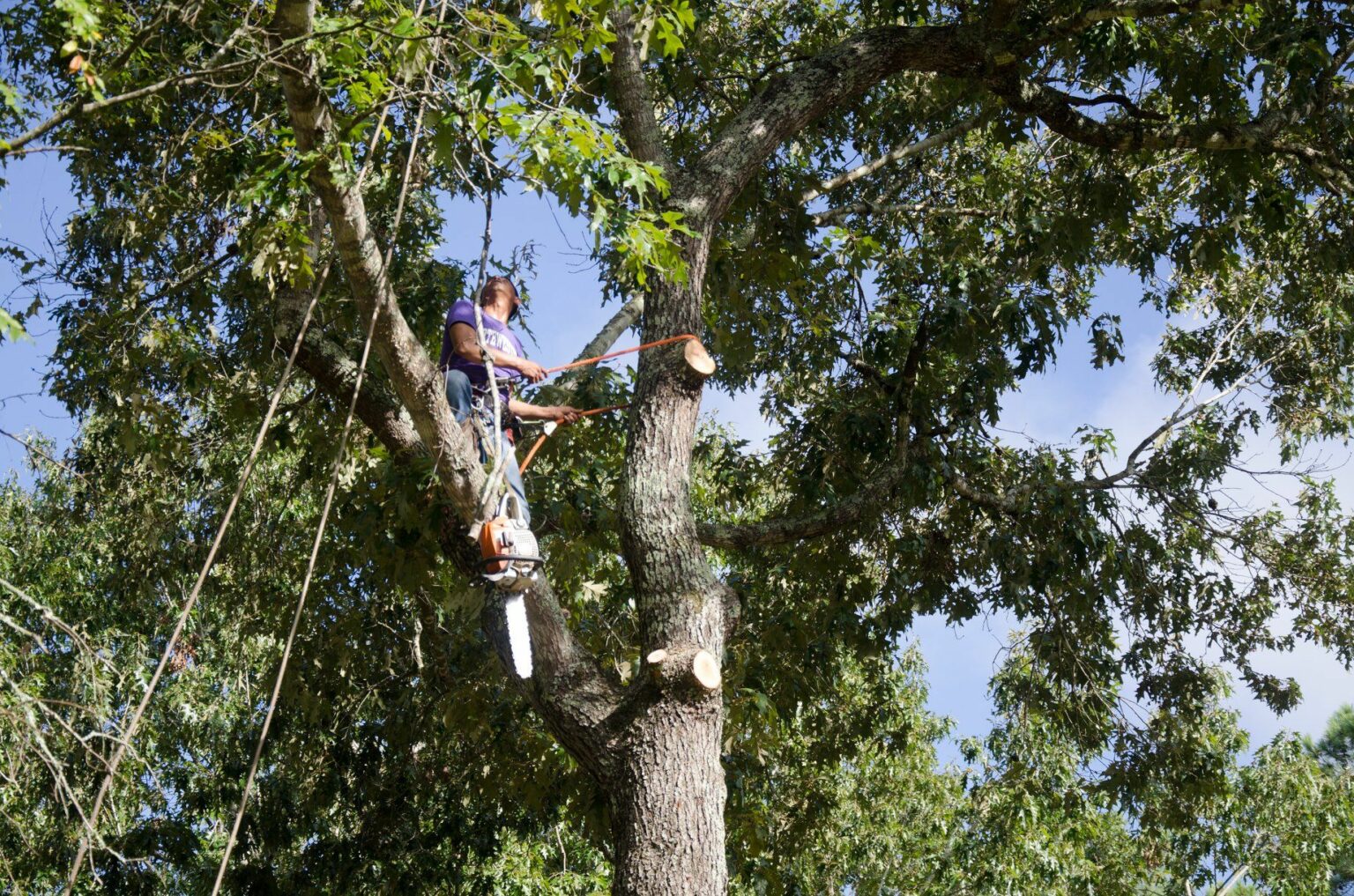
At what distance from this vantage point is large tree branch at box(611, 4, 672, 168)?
17.8 ft

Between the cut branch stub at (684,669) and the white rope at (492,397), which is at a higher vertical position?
the white rope at (492,397)

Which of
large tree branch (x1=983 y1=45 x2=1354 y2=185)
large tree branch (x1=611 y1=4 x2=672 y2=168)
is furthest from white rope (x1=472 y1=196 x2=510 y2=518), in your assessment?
large tree branch (x1=983 y1=45 x2=1354 y2=185)

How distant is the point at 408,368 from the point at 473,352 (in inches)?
13.6

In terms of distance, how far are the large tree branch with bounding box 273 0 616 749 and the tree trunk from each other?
0.22 metres

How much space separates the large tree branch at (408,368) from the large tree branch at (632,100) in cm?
157

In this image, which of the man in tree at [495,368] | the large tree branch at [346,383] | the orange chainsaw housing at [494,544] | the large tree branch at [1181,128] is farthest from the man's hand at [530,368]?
the large tree branch at [1181,128]

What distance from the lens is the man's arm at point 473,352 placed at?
4297mm

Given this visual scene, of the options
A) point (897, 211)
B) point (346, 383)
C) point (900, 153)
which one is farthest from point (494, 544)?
point (900, 153)

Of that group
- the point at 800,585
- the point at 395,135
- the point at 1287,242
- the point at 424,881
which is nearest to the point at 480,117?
the point at 395,135

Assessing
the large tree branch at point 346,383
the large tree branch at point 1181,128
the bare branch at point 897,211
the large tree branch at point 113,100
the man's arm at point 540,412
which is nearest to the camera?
the large tree branch at point 113,100

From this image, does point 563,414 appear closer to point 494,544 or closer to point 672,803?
Answer: point 494,544

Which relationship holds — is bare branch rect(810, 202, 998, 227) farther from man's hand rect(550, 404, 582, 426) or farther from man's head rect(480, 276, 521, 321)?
man's hand rect(550, 404, 582, 426)

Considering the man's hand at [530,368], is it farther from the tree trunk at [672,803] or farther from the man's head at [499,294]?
the tree trunk at [672,803]

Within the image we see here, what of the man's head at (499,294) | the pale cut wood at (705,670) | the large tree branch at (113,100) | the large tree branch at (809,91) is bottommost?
the pale cut wood at (705,670)
